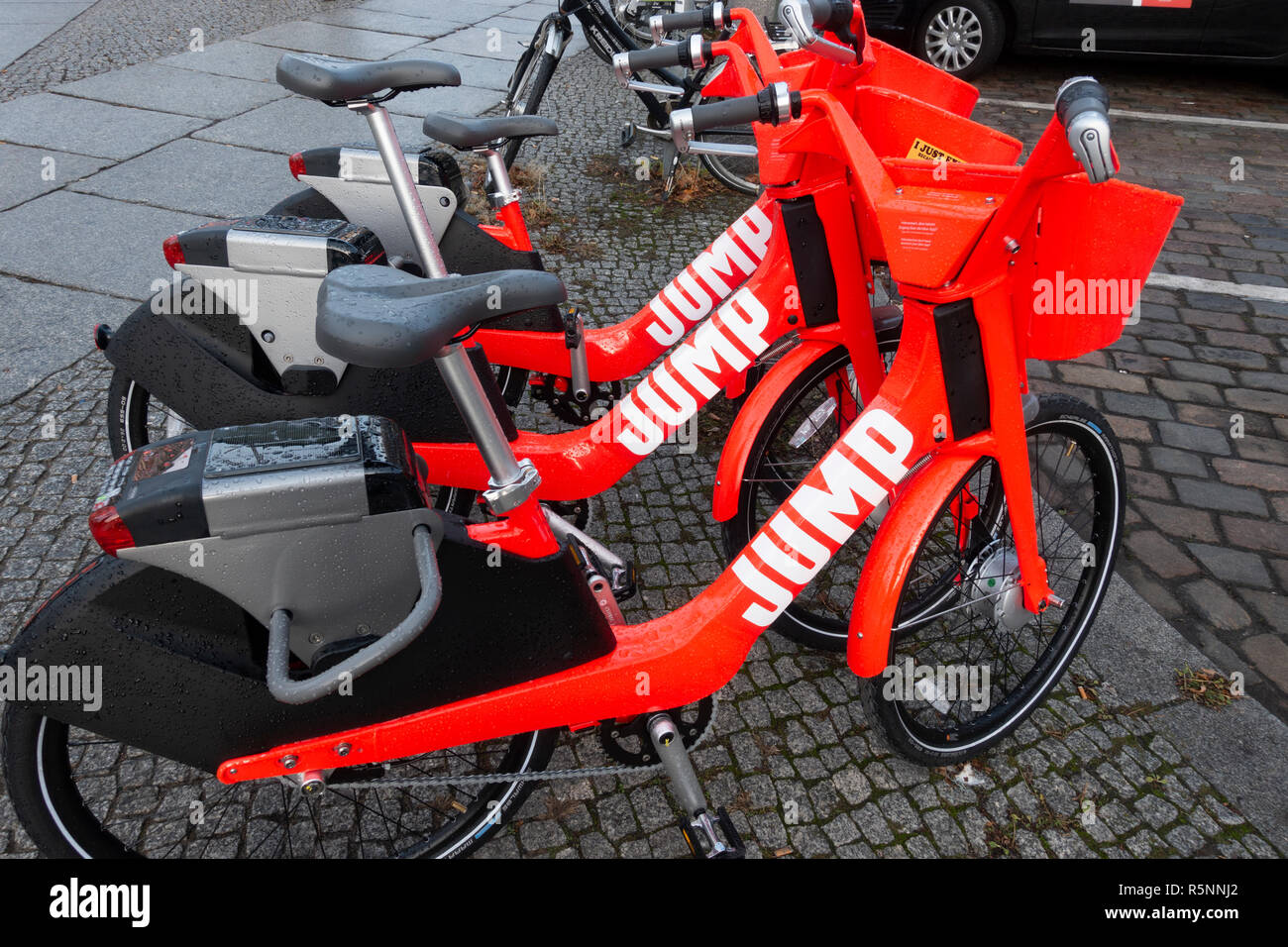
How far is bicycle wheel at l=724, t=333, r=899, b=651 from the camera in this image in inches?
107

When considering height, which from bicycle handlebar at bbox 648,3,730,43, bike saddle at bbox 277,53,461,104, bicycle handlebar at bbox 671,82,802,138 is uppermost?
bike saddle at bbox 277,53,461,104

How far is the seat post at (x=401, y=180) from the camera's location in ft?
7.46

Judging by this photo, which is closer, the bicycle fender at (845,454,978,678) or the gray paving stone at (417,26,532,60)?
the bicycle fender at (845,454,978,678)

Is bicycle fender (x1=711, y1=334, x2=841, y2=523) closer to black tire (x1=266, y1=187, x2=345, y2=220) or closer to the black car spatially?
black tire (x1=266, y1=187, x2=345, y2=220)

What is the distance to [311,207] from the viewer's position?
10.0ft

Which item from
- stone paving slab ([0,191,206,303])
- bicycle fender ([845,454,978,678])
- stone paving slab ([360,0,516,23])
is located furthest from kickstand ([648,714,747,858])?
stone paving slab ([360,0,516,23])

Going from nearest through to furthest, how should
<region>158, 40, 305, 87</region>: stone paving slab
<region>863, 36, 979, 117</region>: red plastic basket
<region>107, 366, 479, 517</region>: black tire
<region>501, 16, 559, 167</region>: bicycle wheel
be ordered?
<region>863, 36, 979, 117</region>: red plastic basket, <region>107, 366, 479, 517</region>: black tire, <region>501, 16, 559, 167</region>: bicycle wheel, <region>158, 40, 305, 87</region>: stone paving slab

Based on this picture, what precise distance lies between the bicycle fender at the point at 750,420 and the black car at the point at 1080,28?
6.79m

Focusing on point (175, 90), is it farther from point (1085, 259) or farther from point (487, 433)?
point (1085, 259)

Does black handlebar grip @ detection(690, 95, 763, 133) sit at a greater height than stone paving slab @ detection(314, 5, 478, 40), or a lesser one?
lesser

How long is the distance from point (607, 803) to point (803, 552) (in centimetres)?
92

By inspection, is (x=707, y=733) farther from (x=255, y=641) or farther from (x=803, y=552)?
(x=255, y=641)

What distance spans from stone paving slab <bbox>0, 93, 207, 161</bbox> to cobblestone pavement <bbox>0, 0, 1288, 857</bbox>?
2796 millimetres
